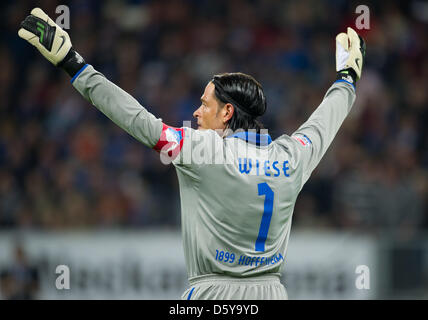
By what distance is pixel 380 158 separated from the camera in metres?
11.0

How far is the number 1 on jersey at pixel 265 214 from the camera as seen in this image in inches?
146

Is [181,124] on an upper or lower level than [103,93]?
upper

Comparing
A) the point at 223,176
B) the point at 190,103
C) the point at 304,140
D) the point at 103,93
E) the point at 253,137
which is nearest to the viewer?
the point at 103,93

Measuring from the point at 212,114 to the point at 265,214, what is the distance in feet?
1.99

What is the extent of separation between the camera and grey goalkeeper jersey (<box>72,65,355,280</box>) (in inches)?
138

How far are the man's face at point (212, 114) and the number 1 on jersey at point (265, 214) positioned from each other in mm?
407

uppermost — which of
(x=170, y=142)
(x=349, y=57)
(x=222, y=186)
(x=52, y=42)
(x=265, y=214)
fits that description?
(x=349, y=57)

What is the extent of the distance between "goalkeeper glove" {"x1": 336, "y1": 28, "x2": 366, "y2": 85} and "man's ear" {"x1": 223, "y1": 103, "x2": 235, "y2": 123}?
842 mm

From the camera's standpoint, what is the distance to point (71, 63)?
3.63 m

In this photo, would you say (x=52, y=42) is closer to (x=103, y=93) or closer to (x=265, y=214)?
(x=103, y=93)

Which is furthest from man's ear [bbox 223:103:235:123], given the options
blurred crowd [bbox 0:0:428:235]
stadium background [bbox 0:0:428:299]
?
stadium background [bbox 0:0:428:299]

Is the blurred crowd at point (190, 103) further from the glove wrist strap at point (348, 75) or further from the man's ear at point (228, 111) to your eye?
the man's ear at point (228, 111)

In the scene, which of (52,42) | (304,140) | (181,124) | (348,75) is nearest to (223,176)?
(304,140)

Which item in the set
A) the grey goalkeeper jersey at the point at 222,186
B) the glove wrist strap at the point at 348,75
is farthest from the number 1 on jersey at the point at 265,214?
the glove wrist strap at the point at 348,75
